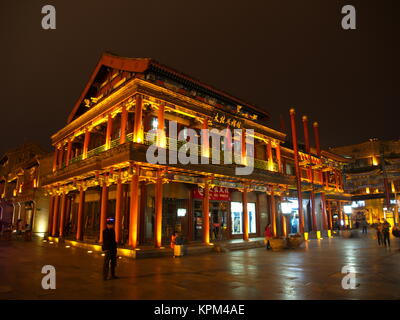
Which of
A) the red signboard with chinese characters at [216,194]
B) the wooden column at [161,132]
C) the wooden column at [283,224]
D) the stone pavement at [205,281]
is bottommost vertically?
the stone pavement at [205,281]

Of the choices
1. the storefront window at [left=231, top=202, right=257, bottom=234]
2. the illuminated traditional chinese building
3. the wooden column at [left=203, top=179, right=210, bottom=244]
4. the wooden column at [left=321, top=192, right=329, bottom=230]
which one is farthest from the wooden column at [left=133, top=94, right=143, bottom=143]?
the wooden column at [left=321, top=192, right=329, bottom=230]

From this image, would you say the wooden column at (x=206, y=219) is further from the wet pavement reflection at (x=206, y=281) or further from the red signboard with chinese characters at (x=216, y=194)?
the wet pavement reflection at (x=206, y=281)

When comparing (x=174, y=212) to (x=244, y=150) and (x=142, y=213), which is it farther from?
(x=244, y=150)

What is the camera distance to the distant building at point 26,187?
2906 centimetres

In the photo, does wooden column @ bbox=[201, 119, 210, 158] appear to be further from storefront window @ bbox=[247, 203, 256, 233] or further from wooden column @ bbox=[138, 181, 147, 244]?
storefront window @ bbox=[247, 203, 256, 233]

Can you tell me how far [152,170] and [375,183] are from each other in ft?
151

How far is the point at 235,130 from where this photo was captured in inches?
821

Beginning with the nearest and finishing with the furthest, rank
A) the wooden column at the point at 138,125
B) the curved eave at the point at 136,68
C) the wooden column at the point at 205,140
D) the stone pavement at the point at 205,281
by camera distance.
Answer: the stone pavement at the point at 205,281, the wooden column at the point at 138,125, the curved eave at the point at 136,68, the wooden column at the point at 205,140

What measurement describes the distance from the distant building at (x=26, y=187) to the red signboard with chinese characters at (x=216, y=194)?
17450 mm

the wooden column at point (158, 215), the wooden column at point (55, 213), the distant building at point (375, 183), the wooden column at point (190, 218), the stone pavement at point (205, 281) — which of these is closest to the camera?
the stone pavement at point (205, 281)

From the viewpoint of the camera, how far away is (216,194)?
20.0 metres

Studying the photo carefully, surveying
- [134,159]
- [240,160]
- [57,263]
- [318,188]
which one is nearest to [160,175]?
[134,159]

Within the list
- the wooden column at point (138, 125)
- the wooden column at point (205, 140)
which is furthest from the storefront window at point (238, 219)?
the wooden column at point (138, 125)

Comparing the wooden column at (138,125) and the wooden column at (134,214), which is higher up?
the wooden column at (138,125)
